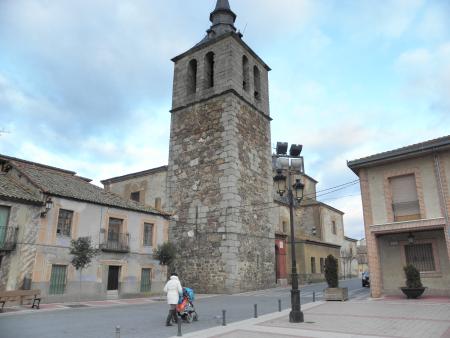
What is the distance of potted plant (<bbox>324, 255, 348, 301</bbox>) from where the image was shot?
46.8ft

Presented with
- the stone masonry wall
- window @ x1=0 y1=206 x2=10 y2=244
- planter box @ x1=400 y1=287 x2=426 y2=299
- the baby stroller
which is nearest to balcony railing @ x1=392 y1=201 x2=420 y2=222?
planter box @ x1=400 y1=287 x2=426 y2=299

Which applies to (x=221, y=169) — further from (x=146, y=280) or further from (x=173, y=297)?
(x=173, y=297)

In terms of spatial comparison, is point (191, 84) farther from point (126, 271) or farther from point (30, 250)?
point (30, 250)

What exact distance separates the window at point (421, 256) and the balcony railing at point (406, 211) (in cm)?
125

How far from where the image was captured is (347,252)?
1714 inches

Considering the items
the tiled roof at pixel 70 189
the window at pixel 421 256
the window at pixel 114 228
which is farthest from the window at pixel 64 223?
the window at pixel 421 256

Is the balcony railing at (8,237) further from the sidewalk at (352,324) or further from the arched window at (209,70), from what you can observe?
the arched window at (209,70)

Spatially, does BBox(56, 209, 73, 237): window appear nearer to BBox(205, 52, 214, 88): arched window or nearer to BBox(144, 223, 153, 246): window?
BBox(144, 223, 153, 246): window

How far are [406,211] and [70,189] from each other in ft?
49.2

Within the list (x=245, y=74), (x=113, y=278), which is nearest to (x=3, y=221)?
(x=113, y=278)

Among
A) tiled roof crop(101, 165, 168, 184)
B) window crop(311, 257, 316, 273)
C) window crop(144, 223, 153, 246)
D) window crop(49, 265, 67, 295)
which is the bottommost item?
window crop(49, 265, 67, 295)

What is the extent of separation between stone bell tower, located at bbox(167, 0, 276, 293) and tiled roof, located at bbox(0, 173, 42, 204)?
354 inches

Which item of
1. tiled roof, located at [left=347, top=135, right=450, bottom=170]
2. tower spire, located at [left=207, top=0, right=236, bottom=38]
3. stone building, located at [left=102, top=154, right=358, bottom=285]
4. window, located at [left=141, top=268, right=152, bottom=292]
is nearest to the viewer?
tiled roof, located at [left=347, top=135, right=450, bottom=170]

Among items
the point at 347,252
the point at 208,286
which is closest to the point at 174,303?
the point at 208,286
